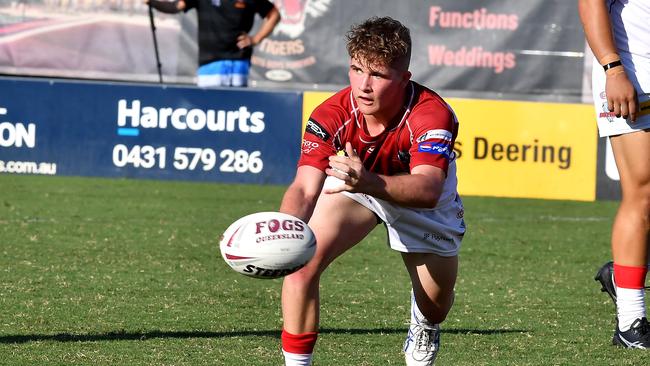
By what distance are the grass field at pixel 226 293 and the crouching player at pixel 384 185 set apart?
547 mm

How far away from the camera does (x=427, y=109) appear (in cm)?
492

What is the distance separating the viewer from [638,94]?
5.82m

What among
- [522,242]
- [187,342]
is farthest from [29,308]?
[522,242]

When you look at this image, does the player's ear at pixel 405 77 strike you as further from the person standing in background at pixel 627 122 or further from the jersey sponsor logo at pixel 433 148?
the person standing in background at pixel 627 122

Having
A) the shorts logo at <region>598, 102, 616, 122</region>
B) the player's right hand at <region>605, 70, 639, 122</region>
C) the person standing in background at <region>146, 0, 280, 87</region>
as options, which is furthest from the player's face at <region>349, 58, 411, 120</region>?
the person standing in background at <region>146, 0, 280, 87</region>

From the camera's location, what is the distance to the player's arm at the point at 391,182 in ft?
13.9

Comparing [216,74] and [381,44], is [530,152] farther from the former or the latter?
[381,44]

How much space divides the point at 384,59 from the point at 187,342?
6.20 feet

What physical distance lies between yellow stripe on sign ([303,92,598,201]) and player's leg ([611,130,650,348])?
7.47m

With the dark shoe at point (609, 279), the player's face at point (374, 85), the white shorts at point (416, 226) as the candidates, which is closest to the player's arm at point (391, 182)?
the player's face at point (374, 85)

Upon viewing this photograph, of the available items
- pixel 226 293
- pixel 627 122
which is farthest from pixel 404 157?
pixel 226 293

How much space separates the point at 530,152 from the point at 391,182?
9287mm

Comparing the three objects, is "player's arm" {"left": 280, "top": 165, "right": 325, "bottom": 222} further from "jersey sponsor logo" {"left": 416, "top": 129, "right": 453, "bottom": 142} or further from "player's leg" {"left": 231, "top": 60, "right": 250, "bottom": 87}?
"player's leg" {"left": 231, "top": 60, "right": 250, "bottom": 87}

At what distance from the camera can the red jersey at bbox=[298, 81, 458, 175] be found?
193 inches
